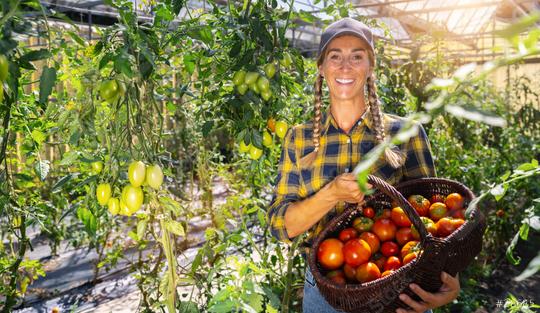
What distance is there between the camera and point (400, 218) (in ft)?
3.93

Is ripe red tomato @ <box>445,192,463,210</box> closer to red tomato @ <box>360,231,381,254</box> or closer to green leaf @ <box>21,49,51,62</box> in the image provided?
red tomato @ <box>360,231,381,254</box>

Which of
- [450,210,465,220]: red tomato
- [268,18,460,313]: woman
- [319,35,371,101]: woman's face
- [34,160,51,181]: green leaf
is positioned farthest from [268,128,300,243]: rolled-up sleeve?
[34,160,51,181]: green leaf

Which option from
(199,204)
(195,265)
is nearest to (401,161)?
(195,265)

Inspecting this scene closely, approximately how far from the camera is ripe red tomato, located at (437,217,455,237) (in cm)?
107

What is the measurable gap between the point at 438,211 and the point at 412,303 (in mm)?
262

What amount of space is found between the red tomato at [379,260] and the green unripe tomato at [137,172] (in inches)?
23.7

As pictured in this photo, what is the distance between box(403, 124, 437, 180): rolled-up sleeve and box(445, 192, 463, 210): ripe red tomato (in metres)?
0.16

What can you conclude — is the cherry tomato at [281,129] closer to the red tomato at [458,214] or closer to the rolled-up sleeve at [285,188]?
the rolled-up sleeve at [285,188]

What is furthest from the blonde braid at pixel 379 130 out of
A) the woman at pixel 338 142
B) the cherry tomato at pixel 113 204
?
the cherry tomato at pixel 113 204

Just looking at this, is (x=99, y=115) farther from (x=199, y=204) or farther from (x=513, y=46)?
(x=199, y=204)

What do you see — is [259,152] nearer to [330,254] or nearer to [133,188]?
[330,254]

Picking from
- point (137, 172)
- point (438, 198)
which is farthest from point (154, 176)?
point (438, 198)

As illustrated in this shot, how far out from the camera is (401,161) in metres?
1.29

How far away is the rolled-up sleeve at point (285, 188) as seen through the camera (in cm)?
131
